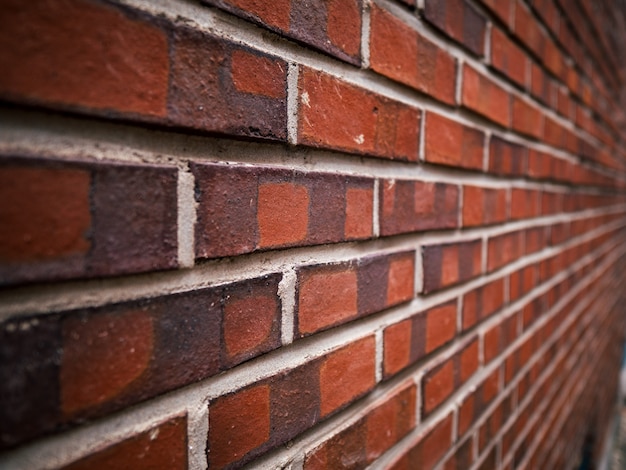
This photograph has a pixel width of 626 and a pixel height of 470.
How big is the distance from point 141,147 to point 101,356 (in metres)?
0.17

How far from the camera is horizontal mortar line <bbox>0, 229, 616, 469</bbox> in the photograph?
0.30 metres

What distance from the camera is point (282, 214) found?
47 centimetres

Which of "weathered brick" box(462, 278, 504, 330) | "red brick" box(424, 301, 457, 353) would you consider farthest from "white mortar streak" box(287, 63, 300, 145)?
"weathered brick" box(462, 278, 504, 330)

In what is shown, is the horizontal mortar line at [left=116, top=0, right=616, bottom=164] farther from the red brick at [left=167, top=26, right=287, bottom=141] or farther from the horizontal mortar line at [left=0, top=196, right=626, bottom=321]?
the horizontal mortar line at [left=0, top=196, right=626, bottom=321]

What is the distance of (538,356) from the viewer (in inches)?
52.4

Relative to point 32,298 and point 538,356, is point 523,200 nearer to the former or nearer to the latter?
point 538,356

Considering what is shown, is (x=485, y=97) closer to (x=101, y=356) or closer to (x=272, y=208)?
(x=272, y=208)

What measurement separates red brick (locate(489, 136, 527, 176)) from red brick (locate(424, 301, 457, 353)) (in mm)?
347

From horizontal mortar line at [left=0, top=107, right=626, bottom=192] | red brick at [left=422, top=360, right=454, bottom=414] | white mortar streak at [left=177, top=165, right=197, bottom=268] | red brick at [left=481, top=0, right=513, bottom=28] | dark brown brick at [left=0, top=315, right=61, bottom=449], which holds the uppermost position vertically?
red brick at [left=481, top=0, right=513, bottom=28]

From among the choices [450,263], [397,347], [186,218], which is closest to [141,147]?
[186,218]

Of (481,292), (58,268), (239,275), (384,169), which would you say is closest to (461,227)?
(481,292)

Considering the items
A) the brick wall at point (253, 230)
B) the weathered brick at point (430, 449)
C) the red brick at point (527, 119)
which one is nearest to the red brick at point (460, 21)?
the brick wall at point (253, 230)

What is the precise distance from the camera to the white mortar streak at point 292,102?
0.47 metres

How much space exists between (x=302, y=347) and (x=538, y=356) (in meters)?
1.10
